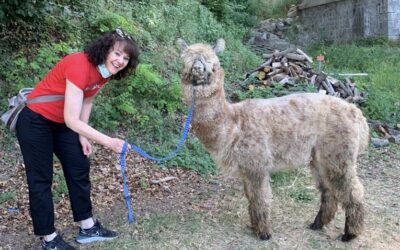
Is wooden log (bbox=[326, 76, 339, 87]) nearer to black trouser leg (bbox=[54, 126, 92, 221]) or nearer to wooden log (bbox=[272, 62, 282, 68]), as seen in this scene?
wooden log (bbox=[272, 62, 282, 68])

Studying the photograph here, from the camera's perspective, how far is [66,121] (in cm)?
372

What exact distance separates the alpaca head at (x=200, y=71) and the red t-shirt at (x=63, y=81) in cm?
79

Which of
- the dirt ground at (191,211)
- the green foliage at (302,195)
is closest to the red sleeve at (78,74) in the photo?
the dirt ground at (191,211)

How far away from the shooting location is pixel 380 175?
724cm

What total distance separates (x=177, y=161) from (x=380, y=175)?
314cm

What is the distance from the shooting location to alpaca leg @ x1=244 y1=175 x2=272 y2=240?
15.3 feet

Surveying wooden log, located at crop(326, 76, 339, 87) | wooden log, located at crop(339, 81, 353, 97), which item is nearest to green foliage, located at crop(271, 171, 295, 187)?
wooden log, located at crop(339, 81, 353, 97)

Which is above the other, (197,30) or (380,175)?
(197,30)

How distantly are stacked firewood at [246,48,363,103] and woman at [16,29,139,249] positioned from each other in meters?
6.78

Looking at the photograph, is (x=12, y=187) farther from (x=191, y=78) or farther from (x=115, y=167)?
(x=191, y=78)

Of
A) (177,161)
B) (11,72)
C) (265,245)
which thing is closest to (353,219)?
(265,245)

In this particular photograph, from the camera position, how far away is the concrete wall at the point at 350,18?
18.8 metres

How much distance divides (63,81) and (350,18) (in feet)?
65.2

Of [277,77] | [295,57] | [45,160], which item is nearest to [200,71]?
[45,160]
